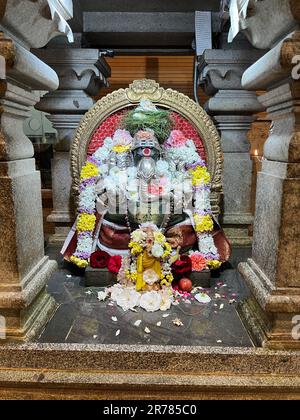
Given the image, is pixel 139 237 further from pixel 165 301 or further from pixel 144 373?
pixel 144 373

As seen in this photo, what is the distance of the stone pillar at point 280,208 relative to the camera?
6.74 feet

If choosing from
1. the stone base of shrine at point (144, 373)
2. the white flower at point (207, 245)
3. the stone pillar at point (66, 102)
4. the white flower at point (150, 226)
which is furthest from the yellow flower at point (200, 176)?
the stone base of shrine at point (144, 373)

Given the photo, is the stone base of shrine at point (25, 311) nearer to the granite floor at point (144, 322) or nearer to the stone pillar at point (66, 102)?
the granite floor at point (144, 322)

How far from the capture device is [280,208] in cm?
215

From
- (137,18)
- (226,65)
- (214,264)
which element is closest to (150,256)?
(214,264)

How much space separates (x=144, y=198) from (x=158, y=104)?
4.49 feet

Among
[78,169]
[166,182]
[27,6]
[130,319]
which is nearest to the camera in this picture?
[27,6]

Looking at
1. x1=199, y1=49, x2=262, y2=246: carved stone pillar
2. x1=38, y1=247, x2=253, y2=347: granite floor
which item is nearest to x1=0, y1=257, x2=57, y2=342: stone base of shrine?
x1=38, y1=247, x2=253, y2=347: granite floor

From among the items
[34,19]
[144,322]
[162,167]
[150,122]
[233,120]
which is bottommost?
[144,322]

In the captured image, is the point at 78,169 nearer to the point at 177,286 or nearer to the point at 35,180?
the point at 35,180

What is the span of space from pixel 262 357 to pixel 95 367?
1.13 metres

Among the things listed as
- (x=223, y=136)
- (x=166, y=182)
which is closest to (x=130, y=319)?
(x=166, y=182)

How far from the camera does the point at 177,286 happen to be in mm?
3330

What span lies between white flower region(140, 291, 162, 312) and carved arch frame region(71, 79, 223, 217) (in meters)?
1.52
